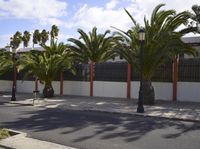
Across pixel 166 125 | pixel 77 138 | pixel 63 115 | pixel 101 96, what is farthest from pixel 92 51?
pixel 77 138

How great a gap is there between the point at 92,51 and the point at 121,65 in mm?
6304

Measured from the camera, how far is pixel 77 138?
1096 centimetres

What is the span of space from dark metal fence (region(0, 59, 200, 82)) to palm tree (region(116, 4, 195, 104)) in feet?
5.13

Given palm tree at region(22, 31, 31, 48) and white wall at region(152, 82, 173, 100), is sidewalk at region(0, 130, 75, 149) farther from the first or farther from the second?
palm tree at region(22, 31, 31, 48)

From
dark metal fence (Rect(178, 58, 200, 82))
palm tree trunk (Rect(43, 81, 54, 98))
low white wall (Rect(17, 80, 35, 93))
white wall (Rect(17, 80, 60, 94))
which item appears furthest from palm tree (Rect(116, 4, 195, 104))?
low white wall (Rect(17, 80, 35, 93))

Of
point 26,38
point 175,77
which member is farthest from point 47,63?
point 26,38

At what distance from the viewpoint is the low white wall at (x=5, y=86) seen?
34947 millimetres

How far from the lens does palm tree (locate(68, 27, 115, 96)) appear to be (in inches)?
1168

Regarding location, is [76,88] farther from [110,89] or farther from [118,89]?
[118,89]

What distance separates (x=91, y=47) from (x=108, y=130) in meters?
19.2

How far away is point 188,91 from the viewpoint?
21625 millimetres

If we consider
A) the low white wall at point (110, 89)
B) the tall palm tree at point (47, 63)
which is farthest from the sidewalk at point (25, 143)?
the tall palm tree at point (47, 63)

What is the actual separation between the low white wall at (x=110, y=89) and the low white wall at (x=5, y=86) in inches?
452

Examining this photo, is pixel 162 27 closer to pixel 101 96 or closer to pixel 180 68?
pixel 180 68
